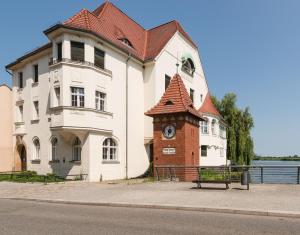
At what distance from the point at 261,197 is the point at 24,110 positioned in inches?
876

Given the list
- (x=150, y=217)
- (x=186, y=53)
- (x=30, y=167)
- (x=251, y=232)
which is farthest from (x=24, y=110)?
(x=251, y=232)

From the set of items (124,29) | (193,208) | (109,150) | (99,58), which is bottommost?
(193,208)

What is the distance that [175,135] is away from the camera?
68.9ft

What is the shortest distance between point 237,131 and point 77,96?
27246 mm

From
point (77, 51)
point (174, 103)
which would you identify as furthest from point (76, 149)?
point (174, 103)

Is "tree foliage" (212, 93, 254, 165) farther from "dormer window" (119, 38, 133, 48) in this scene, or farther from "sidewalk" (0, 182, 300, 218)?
"sidewalk" (0, 182, 300, 218)

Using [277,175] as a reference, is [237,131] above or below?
above

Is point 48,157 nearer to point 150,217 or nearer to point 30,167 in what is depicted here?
point 30,167

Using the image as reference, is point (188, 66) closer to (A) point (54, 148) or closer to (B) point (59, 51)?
(B) point (59, 51)

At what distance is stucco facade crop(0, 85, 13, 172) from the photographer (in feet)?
95.3

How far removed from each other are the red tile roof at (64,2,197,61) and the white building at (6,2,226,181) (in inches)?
4.0

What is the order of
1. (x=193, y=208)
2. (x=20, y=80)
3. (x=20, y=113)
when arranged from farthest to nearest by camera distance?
1. (x=20, y=80)
2. (x=20, y=113)
3. (x=193, y=208)

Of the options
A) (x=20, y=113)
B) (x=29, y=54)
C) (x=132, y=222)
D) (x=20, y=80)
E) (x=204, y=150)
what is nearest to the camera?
(x=132, y=222)

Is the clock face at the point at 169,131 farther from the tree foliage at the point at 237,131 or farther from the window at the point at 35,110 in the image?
the tree foliage at the point at 237,131
